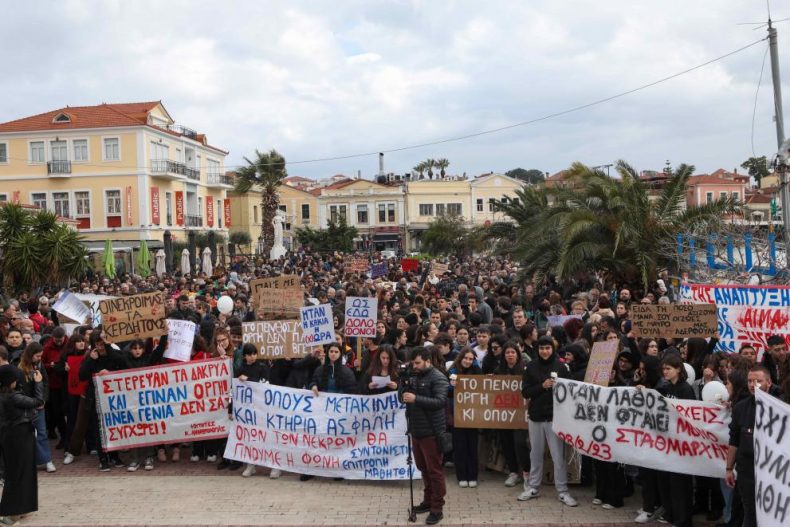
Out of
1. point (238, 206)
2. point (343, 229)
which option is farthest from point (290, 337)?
point (238, 206)

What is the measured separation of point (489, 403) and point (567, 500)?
4.27ft

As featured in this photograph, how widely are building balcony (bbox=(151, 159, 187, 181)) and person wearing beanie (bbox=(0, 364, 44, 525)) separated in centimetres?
4720

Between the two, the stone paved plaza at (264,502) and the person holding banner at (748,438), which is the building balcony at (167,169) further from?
the person holding banner at (748,438)

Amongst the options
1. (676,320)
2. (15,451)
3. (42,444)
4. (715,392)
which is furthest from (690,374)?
(42,444)

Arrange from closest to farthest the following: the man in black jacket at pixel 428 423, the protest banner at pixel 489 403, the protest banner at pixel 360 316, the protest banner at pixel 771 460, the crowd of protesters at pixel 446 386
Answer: the protest banner at pixel 771 460 < the crowd of protesters at pixel 446 386 < the man in black jacket at pixel 428 423 < the protest banner at pixel 489 403 < the protest banner at pixel 360 316

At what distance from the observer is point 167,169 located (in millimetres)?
54688

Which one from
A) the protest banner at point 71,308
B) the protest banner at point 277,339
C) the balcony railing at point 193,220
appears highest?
the balcony railing at point 193,220

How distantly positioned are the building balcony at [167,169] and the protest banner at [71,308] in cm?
→ 4143

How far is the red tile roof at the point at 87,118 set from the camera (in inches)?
2060

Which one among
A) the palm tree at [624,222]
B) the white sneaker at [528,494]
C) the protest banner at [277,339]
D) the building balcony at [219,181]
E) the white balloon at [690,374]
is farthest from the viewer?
the building balcony at [219,181]

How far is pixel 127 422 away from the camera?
10.2 m

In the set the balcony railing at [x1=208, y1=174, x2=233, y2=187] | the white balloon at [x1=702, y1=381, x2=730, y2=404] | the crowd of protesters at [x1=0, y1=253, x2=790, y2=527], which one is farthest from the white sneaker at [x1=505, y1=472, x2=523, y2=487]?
the balcony railing at [x1=208, y1=174, x2=233, y2=187]

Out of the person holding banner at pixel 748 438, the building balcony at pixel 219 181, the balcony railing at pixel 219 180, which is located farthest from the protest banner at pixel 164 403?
the balcony railing at pixel 219 180

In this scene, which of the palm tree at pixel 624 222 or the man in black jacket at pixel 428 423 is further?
the palm tree at pixel 624 222
